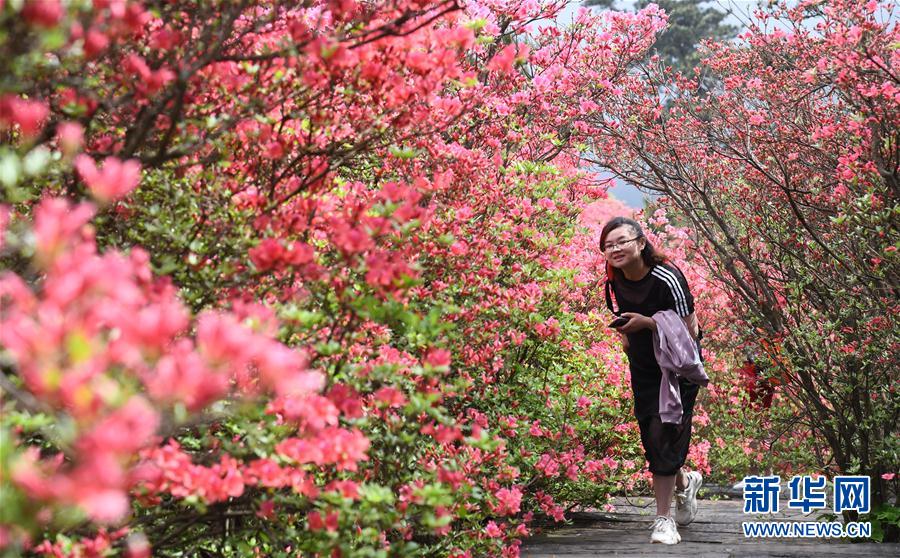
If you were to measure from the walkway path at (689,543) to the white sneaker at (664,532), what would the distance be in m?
0.03

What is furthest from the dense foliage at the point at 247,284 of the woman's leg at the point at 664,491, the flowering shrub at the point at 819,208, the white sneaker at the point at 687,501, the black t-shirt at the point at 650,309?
the flowering shrub at the point at 819,208

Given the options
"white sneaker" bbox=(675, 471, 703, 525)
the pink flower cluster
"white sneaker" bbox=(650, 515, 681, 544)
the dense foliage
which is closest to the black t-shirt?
the dense foliage

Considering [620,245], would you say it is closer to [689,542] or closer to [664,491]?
[664,491]

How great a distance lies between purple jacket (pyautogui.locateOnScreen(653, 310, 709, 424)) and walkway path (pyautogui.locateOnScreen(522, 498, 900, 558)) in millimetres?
694

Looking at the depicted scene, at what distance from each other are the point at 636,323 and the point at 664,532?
1.11m

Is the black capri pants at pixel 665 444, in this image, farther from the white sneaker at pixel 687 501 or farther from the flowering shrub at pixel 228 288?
the flowering shrub at pixel 228 288

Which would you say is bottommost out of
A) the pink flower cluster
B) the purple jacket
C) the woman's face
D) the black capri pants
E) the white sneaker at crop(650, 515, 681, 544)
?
the pink flower cluster

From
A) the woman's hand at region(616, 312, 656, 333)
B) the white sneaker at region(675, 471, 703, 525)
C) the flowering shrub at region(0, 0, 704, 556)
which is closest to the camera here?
the flowering shrub at region(0, 0, 704, 556)

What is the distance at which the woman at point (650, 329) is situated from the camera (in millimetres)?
4477

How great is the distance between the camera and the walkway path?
14.0ft

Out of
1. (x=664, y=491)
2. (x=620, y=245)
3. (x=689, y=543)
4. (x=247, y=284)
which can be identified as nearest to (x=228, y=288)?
(x=247, y=284)

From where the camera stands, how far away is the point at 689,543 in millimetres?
4555

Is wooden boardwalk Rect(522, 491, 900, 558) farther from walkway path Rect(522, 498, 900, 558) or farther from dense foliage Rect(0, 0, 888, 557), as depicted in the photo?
dense foliage Rect(0, 0, 888, 557)

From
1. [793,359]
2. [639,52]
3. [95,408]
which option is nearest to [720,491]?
[793,359]
